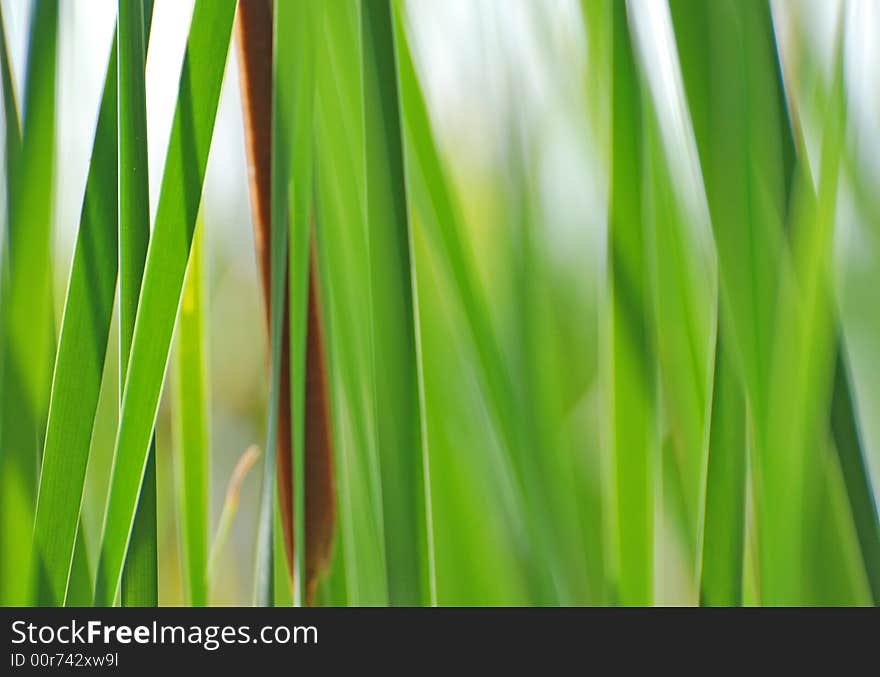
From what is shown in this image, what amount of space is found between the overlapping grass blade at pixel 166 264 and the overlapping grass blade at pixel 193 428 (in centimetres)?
6

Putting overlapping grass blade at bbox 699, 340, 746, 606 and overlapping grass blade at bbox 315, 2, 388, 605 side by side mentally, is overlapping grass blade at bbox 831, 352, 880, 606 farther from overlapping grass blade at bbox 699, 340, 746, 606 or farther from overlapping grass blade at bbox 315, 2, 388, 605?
overlapping grass blade at bbox 315, 2, 388, 605

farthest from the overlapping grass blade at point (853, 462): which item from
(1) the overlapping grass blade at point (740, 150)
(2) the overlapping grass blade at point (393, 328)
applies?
(2) the overlapping grass blade at point (393, 328)

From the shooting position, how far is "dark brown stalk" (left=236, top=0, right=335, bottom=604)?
0.68ft

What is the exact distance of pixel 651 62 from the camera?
245 mm

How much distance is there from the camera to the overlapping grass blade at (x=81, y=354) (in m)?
0.21

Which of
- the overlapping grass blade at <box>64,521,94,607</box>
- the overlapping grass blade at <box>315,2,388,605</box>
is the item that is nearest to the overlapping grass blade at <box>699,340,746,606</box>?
the overlapping grass blade at <box>315,2,388,605</box>

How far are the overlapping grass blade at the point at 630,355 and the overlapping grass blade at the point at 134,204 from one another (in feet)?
0.47

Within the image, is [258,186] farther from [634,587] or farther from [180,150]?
[634,587]

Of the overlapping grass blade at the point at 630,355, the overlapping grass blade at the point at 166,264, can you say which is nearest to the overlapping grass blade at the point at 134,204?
the overlapping grass blade at the point at 166,264

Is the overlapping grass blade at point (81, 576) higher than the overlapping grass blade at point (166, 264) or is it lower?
lower

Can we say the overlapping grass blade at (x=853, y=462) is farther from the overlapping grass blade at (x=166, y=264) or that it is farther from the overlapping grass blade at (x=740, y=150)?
the overlapping grass blade at (x=166, y=264)

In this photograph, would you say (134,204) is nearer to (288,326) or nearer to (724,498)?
(288,326)

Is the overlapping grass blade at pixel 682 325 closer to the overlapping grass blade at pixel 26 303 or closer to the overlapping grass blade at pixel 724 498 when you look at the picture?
the overlapping grass blade at pixel 724 498
